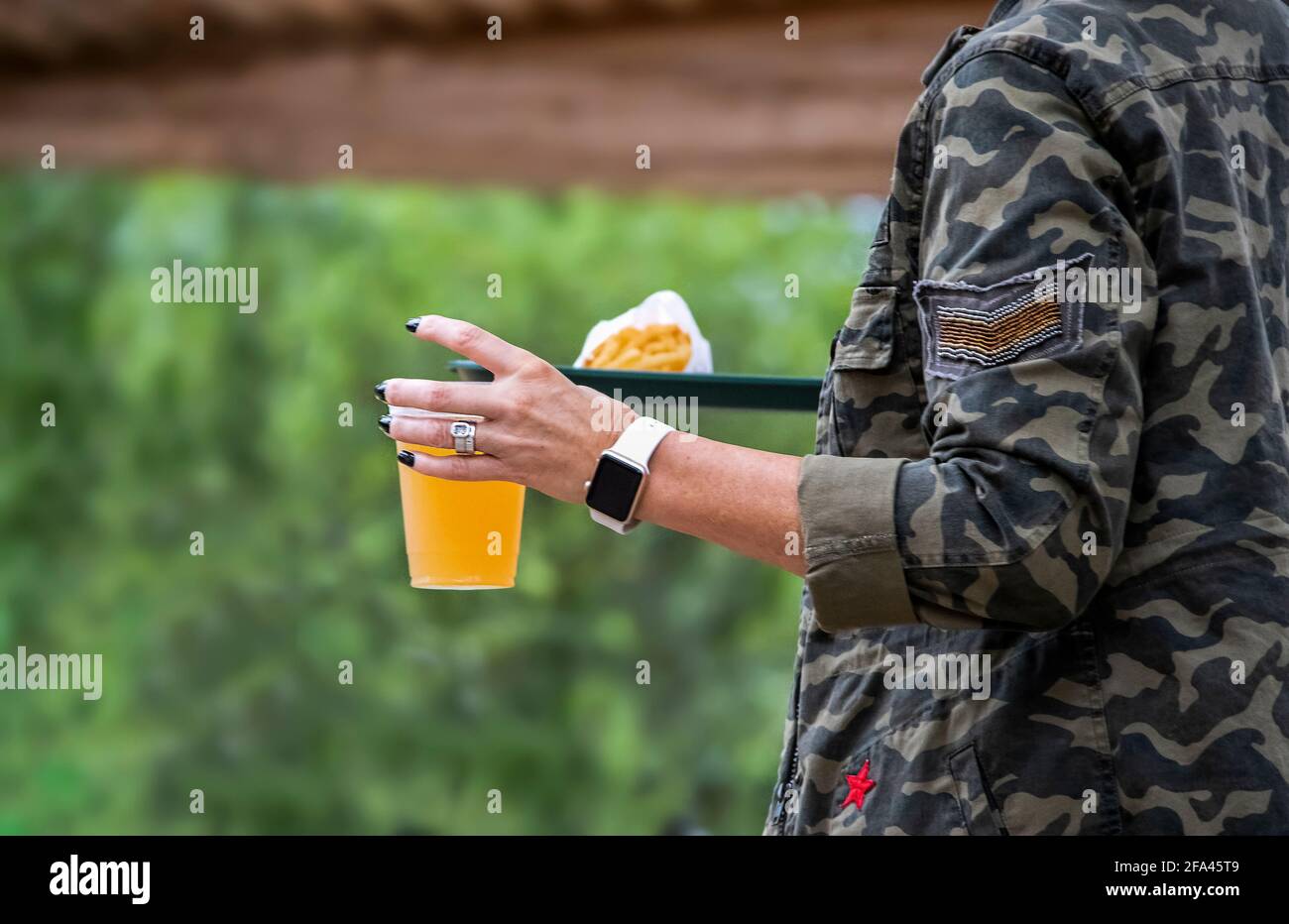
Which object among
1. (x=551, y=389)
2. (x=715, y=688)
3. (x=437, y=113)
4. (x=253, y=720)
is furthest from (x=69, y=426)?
(x=551, y=389)

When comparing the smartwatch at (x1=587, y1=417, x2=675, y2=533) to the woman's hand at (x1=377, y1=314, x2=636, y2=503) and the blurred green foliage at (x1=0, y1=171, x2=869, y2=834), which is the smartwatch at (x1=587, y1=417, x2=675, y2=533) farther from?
the blurred green foliage at (x1=0, y1=171, x2=869, y2=834)

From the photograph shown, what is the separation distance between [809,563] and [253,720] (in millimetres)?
3102

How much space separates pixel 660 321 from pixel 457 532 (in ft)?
1.05

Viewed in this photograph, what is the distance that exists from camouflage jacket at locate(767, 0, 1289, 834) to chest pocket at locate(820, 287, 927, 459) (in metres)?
0.06

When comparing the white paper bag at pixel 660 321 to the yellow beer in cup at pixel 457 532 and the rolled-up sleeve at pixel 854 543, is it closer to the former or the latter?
the yellow beer in cup at pixel 457 532

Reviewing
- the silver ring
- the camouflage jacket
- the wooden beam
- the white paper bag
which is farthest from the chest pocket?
the wooden beam

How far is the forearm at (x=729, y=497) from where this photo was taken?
0.97 meters

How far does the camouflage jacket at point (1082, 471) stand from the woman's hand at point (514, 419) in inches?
6.8

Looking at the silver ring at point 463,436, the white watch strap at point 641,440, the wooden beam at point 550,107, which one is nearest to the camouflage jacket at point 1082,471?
the white watch strap at point 641,440

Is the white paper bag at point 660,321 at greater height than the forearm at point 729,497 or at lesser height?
greater

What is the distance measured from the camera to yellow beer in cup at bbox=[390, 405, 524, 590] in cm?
140

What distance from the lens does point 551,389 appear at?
1044mm

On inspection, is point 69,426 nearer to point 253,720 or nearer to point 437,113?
point 253,720

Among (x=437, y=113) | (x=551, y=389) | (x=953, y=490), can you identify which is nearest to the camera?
(x=953, y=490)
